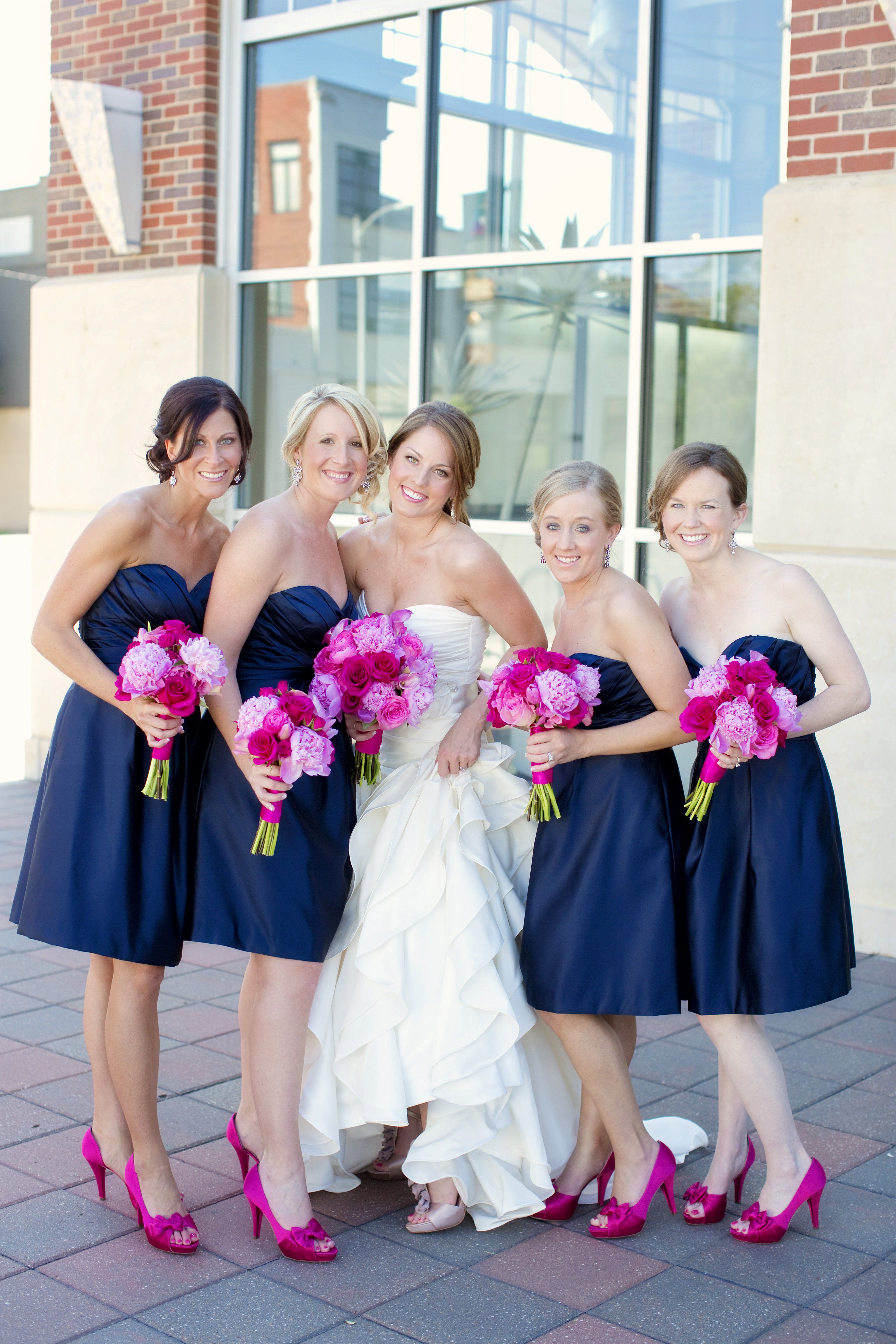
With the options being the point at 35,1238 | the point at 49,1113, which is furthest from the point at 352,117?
the point at 35,1238

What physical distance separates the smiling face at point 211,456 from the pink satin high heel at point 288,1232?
66.9 inches

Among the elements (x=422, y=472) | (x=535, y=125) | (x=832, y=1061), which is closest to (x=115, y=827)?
(x=422, y=472)

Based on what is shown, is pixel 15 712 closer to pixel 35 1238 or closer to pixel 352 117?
pixel 352 117

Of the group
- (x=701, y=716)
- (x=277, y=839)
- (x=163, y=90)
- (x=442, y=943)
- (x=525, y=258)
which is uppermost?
(x=163, y=90)

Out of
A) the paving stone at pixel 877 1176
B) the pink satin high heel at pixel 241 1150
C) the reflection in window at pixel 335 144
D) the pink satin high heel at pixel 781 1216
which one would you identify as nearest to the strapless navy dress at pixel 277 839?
the pink satin high heel at pixel 241 1150

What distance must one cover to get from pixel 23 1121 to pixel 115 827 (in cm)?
128

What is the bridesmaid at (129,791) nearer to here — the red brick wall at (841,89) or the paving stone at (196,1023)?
the paving stone at (196,1023)

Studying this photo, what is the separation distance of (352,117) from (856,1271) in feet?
22.0

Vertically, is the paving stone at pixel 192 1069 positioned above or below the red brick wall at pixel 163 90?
below

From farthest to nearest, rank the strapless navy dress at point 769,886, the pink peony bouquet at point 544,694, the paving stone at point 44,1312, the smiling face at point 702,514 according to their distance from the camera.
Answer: the smiling face at point 702,514, the strapless navy dress at point 769,886, the pink peony bouquet at point 544,694, the paving stone at point 44,1312

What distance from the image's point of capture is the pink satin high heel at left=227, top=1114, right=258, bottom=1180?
3.59 meters

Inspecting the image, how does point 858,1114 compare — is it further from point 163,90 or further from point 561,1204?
point 163,90

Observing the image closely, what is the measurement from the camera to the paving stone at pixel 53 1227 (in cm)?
321

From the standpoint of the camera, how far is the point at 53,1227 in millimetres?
3330
